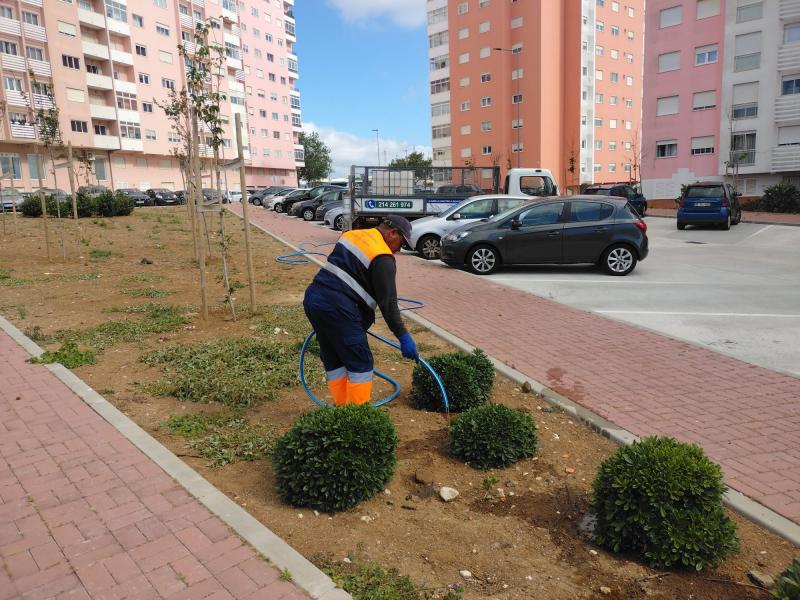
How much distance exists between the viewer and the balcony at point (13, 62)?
47.5m

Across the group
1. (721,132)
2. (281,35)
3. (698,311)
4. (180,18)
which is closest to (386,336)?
(698,311)

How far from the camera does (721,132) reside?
39.7 metres

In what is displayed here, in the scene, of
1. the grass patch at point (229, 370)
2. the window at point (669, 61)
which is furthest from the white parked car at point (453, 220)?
the window at point (669, 61)

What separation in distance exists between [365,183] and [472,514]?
Result: 1536 centimetres

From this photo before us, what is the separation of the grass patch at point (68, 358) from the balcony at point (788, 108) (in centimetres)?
4156

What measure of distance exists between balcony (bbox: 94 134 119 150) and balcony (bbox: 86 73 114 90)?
4446 millimetres

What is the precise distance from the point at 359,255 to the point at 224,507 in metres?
1.78

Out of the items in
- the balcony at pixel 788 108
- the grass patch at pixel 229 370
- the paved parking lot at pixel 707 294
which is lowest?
the paved parking lot at pixel 707 294

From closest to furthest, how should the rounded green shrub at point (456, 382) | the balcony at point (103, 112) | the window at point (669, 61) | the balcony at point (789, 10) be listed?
1. the rounded green shrub at point (456, 382)
2. the balcony at point (789, 10)
3. the window at point (669, 61)
4. the balcony at point (103, 112)

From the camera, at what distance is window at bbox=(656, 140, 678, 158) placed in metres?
42.4

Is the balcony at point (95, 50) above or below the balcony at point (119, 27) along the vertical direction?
below

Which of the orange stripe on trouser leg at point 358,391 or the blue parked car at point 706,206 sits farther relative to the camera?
the blue parked car at point 706,206

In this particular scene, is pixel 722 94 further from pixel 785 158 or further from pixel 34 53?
pixel 34 53

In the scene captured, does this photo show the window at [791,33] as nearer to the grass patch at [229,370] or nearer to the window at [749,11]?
the window at [749,11]
